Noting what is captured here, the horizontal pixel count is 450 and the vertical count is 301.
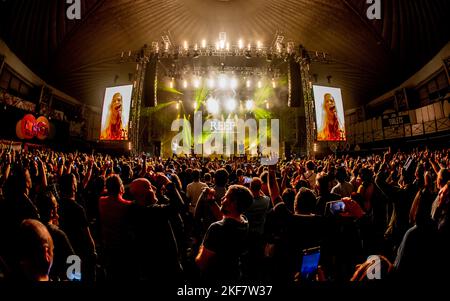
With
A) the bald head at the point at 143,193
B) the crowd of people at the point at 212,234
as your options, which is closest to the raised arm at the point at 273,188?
the crowd of people at the point at 212,234

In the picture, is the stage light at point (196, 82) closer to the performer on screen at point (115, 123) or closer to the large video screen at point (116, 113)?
the large video screen at point (116, 113)

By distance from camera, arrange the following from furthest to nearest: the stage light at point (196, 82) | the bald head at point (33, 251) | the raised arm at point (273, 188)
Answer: the stage light at point (196, 82) < the raised arm at point (273, 188) < the bald head at point (33, 251)

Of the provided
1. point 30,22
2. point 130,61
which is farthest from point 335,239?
point 130,61

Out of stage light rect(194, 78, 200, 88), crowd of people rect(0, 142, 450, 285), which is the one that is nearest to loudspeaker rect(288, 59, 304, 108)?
stage light rect(194, 78, 200, 88)

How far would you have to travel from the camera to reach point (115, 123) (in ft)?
39.1

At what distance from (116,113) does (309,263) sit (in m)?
12.5

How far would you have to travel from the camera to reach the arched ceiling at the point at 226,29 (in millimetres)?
10789

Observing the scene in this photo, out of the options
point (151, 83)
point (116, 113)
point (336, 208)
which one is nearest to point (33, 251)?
point (336, 208)

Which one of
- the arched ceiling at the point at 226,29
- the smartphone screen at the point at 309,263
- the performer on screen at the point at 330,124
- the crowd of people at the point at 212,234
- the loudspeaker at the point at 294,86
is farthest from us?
the loudspeaker at the point at 294,86

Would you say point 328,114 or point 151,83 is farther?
point 328,114

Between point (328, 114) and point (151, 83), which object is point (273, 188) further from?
point (151, 83)

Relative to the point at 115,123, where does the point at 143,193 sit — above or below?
below

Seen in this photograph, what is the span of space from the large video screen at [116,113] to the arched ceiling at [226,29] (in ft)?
12.2

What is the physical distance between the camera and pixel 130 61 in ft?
50.1
